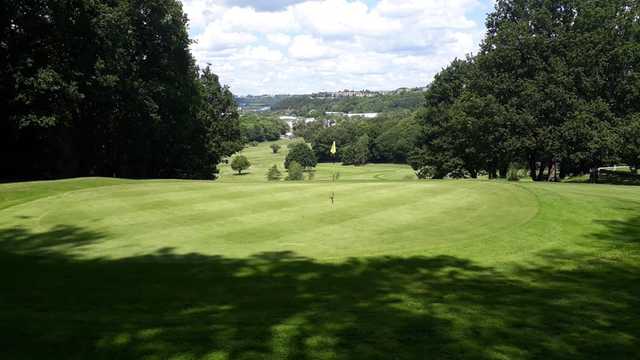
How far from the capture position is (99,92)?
37.4 metres

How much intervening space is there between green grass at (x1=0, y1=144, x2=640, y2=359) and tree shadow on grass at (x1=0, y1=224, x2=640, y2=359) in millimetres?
40

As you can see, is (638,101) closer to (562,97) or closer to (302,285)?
(562,97)

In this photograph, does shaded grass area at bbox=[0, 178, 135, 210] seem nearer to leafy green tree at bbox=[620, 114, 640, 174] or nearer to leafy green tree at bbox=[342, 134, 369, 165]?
leafy green tree at bbox=[620, 114, 640, 174]

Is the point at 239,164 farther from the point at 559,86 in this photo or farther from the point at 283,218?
the point at 283,218

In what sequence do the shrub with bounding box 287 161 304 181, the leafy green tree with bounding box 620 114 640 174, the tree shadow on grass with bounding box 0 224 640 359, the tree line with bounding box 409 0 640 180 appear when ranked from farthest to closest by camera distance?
the shrub with bounding box 287 161 304 181 < the tree line with bounding box 409 0 640 180 < the leafy green tree with bounding box 620 114 640 174 < the tree shadow on grass with bounding box 0 224 640 359

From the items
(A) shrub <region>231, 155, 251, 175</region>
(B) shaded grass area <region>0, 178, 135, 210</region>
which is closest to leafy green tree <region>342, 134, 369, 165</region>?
(A) shrub <region>231, 155, 251, 175</region>

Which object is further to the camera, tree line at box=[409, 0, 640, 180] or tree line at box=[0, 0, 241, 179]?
tree line at box=[409, 0, 640, 180]

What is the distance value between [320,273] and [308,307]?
2.90 meters

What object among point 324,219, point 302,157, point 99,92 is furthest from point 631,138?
point 302,157

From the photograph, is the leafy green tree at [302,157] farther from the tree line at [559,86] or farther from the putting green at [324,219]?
the putting green at [324,219]

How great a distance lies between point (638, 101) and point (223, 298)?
1778 inches

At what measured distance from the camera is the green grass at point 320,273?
665cm

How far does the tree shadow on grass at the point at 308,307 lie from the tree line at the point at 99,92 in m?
24.2

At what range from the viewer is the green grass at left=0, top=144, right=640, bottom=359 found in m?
6.65
